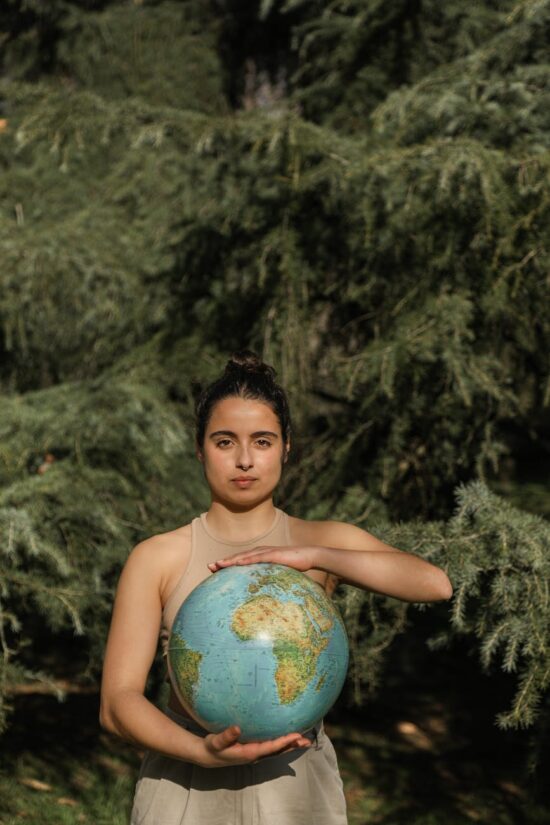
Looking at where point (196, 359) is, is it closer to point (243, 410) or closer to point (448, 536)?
point (448, 536)

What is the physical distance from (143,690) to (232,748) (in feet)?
1.01

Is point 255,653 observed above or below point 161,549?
below

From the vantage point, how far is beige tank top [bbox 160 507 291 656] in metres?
2.18

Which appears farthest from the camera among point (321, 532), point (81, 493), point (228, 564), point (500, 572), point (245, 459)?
point (81, 493)

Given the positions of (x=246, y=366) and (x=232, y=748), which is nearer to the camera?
(x=232, y=748)

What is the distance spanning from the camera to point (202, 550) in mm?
2215

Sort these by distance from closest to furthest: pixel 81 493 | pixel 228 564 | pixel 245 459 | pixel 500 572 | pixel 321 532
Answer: pixel 228 564 → pixel 245 459 → pixel 321 532 → pixel 500 572 → pixel 81 493

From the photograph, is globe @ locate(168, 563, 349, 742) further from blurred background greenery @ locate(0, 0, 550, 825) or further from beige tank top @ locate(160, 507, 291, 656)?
blurred background greenery @ locate(0, 0, 550, 825)

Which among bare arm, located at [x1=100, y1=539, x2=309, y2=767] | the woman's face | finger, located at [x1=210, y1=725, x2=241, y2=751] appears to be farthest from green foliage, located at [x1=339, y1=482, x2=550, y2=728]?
finger, located at [x1=210, y1=725, x2=241, y2=751]

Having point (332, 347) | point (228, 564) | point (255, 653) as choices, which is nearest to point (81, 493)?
point (332, 347)

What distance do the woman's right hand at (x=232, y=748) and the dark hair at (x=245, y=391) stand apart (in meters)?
0.72

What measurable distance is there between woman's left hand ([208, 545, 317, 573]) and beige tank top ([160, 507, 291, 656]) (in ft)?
0.44

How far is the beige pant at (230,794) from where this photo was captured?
2080 mm

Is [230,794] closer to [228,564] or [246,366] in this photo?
[228,564]
